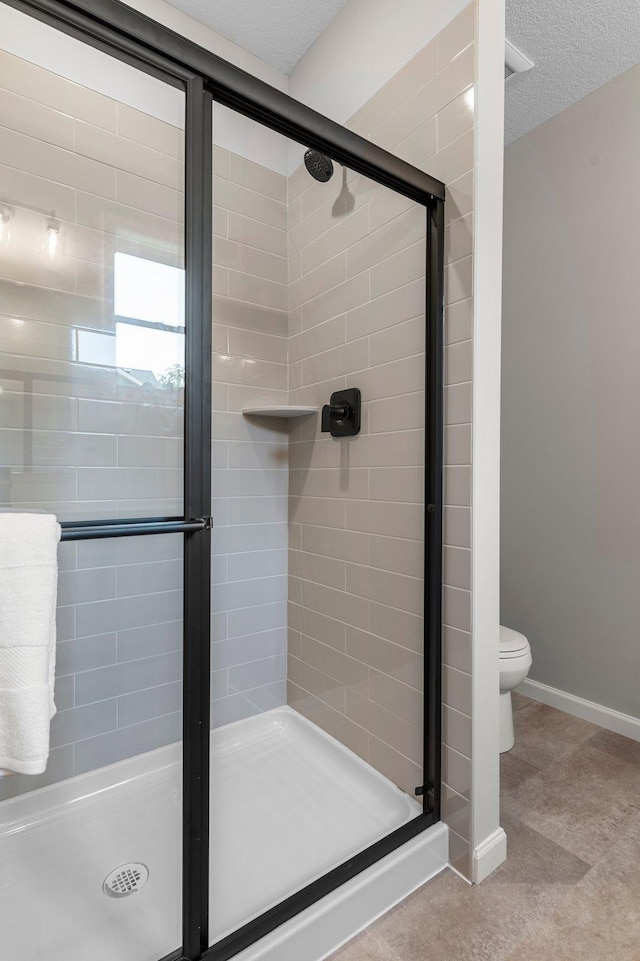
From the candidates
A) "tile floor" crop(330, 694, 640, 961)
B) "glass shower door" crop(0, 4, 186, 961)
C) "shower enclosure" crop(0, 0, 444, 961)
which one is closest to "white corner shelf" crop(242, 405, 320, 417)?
"shower enclosure" crop(0, 0, 444, 961)

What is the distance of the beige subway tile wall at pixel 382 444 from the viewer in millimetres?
1315

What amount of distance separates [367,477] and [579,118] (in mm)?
1873

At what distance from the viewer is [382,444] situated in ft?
5.18

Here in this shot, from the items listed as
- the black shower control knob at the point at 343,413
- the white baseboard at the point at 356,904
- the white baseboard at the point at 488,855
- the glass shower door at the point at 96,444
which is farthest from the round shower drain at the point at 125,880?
the black shower control knob at the point at 343,413

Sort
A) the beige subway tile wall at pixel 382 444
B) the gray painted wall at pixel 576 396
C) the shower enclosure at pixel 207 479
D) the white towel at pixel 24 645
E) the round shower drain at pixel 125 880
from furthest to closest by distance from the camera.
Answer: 1. the gray painted wall at pixel 576 396
2. the beige subway tile wall at pixel 382 444
3. the round shower drain at pixel 125 880
4. the shower enclosure at pixel 207 479
5. the white towel at pixel 24 645

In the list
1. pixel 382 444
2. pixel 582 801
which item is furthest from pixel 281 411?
pixel 582 801

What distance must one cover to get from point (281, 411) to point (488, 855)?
59.0 inches

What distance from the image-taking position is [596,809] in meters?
1.56

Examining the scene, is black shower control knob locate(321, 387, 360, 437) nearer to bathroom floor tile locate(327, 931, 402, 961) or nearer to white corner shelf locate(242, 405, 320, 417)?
white corner shelf locate(242, 405, 320, 417)

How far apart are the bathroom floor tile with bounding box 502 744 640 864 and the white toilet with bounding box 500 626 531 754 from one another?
16cm

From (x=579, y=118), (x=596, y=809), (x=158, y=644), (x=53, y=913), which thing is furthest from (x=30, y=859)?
(x=579, y=118)

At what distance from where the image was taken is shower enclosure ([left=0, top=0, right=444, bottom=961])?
37.9 inches

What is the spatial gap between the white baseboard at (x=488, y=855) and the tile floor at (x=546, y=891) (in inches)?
0.8

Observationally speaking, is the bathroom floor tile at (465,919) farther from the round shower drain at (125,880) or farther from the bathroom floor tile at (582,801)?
the round shower drain at (125,880)
